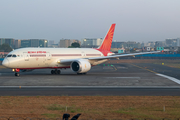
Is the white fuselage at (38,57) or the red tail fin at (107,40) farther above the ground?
the red tail fin at (107,40)

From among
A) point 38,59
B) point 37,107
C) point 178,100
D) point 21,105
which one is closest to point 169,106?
point 178,100

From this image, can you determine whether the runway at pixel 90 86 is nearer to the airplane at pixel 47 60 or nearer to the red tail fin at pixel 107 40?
the airplane at pixel 47 60

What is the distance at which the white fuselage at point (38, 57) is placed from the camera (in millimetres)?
37094

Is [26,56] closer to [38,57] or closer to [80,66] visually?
[38,57]

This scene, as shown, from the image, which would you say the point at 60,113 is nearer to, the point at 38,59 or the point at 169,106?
the point at 169,106

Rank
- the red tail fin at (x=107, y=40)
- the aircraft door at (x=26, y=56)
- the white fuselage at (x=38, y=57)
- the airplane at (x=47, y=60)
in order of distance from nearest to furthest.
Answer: the white fuselage at (x=38, y=57), the airplane at (x=47, y=60), the aircraft door at (x=26, y=56), the red tail fin at (x=107, y=40)

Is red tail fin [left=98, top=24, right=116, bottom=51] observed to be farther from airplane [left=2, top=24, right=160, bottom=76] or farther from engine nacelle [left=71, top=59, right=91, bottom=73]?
engine nacelle [left=71, top=59, right=91, bottom=73]

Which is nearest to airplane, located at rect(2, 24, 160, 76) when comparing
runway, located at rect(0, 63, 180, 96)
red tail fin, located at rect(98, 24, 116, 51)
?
runway, located at rect(0, 63, 180, 96)

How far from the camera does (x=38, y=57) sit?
3912 cm

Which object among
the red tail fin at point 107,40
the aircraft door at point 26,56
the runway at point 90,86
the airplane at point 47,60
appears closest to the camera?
the runway at point 90,86

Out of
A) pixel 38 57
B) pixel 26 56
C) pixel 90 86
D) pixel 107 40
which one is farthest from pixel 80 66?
pixel 107 40

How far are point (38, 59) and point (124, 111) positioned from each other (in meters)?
25.7

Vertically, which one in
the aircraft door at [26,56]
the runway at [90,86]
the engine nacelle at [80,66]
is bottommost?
the runway at [90,86]

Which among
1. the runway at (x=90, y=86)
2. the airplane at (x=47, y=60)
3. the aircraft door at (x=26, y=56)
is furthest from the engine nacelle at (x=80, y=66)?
the aircraft door at (x=26, y=56)
